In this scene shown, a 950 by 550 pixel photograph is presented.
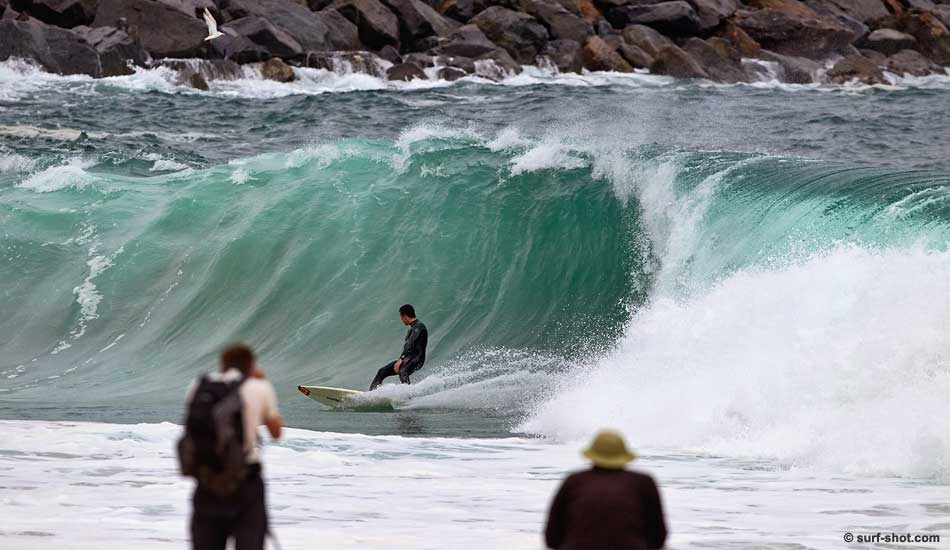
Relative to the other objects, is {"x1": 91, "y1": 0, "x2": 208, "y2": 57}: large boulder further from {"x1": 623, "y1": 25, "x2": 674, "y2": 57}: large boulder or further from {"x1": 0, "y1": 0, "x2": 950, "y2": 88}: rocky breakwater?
{"x1": 623, "y1": 25, "x2": 674, "y2": 57}: large boulder

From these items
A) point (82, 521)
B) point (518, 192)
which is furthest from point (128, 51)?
point (82, 521)

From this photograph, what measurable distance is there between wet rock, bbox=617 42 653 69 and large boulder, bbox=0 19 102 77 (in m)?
15.2

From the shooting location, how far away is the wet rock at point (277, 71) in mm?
35406

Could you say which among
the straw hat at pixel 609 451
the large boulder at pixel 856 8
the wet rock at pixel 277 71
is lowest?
the straw hat at pixel 609 451

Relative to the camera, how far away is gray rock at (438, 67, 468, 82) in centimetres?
3691

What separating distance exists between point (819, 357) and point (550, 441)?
7.05ft

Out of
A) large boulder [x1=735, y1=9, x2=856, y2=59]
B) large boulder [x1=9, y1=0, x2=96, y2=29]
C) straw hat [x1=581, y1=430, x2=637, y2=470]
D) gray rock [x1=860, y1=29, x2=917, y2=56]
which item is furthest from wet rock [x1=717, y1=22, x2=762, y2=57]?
straw hat [x1=581, y1=430, x2=637, y2=470]

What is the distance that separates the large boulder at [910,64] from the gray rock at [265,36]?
17878mm

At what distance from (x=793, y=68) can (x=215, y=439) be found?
38209 millimetres

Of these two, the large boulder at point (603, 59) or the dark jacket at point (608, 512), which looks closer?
the dark jacket at point (608, 512)

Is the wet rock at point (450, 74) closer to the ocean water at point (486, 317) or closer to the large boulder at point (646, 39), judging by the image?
the large boulder at point (646, 39)

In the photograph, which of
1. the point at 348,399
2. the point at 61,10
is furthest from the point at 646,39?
the point at 348,399

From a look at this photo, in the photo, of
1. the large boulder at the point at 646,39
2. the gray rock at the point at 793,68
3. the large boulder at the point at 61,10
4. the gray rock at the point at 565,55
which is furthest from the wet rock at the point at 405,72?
the gray rock at the point at 793,68

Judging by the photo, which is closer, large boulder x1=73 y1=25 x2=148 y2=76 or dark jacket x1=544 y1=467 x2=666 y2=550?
dark jacket x1=544 y1=467 x2=666 y2=550
